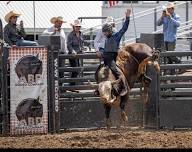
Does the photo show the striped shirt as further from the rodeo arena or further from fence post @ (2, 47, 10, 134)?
fence post @ (2, 47, 10, 134)

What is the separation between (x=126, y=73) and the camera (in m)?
11.7

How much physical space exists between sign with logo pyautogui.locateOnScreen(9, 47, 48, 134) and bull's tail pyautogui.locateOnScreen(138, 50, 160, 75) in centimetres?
189

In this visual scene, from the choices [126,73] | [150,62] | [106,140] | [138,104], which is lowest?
Result: [106,140]

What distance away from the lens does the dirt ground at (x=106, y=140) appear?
9.24 m

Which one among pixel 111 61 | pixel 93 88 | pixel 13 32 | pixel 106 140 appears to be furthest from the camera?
pixel 13 32

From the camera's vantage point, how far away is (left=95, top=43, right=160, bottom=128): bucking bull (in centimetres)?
1084

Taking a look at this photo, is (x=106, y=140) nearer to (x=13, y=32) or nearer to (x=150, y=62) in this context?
(x=150, y=62)

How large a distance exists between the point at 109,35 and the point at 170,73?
169 cm

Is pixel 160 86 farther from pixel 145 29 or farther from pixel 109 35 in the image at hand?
pixel 145 29

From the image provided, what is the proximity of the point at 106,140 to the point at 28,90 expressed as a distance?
2.15 meters

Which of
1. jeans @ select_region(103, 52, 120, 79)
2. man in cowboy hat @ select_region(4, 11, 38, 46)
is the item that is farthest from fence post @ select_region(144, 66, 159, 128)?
man in cowboy hat @ select_region(4, 11, 38, 46)

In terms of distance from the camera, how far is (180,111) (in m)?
11.7

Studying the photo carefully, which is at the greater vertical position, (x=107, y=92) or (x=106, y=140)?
(x=107, y=92)

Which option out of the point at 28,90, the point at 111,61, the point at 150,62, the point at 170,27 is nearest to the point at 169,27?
the point at 170,27
